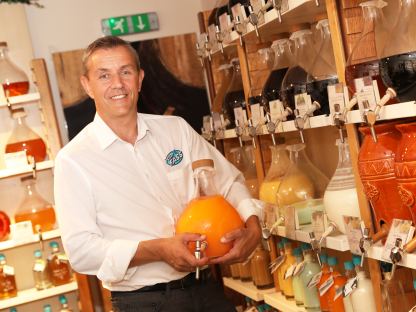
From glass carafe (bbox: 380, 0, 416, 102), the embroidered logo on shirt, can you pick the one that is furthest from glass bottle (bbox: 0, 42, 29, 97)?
glass carafe (bbox: 380, 0, 416, 102)

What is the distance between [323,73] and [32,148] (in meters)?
1.94

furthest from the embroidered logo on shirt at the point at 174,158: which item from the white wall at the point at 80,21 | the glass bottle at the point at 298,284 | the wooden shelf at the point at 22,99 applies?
the white wall at the point at 80,21

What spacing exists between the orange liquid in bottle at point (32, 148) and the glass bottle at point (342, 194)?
1.92 meters

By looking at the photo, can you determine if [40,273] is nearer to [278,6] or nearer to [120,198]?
[120,198]

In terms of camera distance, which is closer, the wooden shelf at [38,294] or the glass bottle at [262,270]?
the glass bottle at [262,270]

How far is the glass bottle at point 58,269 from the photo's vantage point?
360 cm

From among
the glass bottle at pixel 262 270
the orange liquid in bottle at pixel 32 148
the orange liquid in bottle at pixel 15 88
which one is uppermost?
the orange liquid in bottle at pixel 15 88

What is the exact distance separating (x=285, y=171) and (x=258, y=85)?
1.27 feet

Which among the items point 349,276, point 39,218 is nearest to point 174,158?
point 349,276

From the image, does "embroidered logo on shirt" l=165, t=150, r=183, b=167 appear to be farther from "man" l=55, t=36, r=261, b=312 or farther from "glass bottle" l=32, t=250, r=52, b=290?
"glass bottle" l=32, t=250, r=52, b=290

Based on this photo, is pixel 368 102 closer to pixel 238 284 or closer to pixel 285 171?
pixel 285 171

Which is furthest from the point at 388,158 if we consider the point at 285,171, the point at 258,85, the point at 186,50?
the point at 186,50

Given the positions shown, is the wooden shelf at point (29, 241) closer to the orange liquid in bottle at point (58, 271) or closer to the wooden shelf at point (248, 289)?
the orange liquid in bottle at point (58, 271)

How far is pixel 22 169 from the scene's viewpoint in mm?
3453
